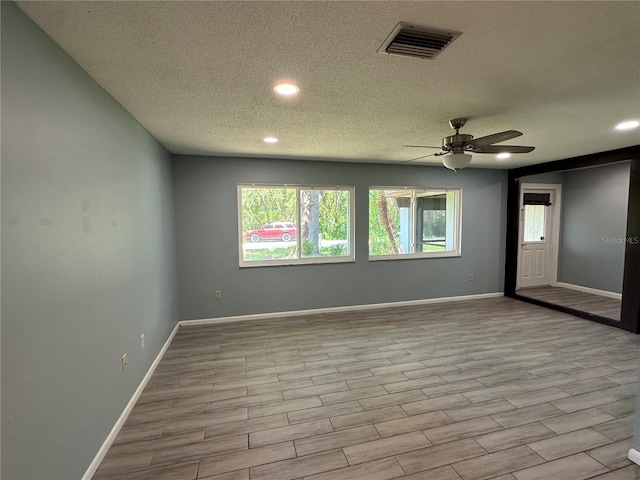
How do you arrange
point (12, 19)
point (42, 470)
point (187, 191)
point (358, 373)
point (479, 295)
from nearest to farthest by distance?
point (12, 19), point (42, 470), point (358, 373), point (187, 191), point (479, 295)

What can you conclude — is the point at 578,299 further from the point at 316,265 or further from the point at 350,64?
the point at 350,64

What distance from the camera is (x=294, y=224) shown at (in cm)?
471

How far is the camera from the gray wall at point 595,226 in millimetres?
5395

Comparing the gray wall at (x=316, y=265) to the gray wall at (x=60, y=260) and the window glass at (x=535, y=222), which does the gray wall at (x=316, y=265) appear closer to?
the window glass at (x=535, y=222)

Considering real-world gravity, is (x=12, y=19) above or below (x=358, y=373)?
above

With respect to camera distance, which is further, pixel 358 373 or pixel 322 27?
pixel 358 373

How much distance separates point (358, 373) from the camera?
2.94 meters

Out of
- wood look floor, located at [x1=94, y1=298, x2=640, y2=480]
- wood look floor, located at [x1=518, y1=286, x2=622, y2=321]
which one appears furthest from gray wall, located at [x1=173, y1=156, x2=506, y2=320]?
wood look floor, located at [x1=518, y1=286, x2=622, y2=321]

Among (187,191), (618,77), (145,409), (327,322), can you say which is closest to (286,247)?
(327,322)

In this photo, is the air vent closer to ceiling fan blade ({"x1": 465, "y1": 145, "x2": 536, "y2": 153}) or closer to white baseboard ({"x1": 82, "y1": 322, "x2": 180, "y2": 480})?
ceiling fan blade ({"x1": 465, "y1": 145, "x2": 536, "y2": 153})

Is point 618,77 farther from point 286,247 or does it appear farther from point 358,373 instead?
point 286,247

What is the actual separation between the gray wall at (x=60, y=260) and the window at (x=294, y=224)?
6.82 feet

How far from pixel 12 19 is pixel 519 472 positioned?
3.35m

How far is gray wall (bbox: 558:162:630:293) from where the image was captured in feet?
17.7
